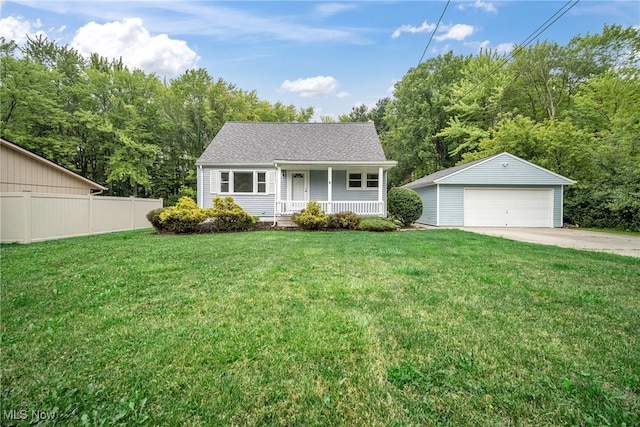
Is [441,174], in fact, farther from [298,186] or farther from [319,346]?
[319,346]

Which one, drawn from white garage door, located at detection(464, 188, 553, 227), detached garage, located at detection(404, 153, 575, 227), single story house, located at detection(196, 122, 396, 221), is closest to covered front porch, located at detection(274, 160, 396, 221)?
single story house, located at detection(196, 122, 396, 221)

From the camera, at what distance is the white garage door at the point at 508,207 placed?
14.3 meters

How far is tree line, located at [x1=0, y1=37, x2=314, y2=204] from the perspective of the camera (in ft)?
55.9

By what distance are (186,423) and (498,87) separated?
2742 cm

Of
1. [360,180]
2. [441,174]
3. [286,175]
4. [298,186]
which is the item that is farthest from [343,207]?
[441,174]

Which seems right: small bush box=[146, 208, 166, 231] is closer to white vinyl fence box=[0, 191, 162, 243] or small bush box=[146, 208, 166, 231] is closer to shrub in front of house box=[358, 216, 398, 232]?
white vinyl fence box=[0, 191, 162, 243]

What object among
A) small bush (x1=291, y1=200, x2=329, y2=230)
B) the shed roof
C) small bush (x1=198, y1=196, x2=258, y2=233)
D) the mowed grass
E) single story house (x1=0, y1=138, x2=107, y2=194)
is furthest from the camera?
the shed roof

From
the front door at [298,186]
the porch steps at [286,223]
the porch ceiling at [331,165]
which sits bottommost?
the porch steps at [286,223]

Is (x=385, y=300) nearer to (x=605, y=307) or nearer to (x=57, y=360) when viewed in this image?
(x=605, y=307)

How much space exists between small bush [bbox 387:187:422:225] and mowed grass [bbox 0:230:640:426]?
800 cm

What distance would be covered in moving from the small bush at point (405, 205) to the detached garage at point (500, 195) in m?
2.70

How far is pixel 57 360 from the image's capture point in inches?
82.5

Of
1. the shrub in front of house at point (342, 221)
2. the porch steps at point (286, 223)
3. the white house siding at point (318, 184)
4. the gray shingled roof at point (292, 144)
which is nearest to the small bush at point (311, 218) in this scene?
the shrub in front of house at point (342, 221)

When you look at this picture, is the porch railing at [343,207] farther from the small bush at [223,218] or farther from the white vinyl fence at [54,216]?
the white vinyl fence at [54,216]
